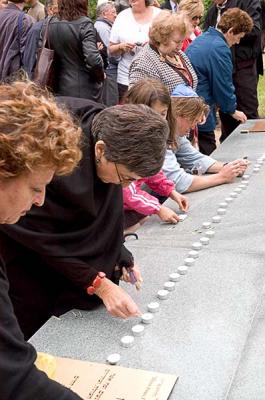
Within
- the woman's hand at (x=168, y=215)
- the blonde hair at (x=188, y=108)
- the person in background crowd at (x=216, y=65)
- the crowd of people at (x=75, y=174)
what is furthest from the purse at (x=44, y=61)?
the woman's hand at (x=168, y=215)

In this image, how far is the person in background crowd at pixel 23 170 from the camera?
38.9 inches

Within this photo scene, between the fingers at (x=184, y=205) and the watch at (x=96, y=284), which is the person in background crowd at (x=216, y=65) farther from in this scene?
the watch at (x=96, y=284)

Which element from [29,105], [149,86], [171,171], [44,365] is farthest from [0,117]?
[171,171]

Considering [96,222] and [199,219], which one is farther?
[199,219]

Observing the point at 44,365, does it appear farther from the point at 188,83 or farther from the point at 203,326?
the point at 188,83

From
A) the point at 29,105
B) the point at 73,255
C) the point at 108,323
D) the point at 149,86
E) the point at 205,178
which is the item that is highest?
the point at 29,105

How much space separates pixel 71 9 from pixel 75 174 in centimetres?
251

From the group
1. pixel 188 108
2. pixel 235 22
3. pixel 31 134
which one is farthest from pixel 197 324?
pixel 235 22

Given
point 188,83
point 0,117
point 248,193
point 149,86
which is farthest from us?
point 188,83

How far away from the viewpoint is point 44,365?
1291 mm

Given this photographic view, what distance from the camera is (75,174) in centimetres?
164

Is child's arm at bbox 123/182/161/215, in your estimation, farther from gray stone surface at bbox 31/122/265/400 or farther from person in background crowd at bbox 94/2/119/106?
person in background crowd at bbox 94/2/119/106

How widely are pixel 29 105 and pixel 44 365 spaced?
58 centimetres

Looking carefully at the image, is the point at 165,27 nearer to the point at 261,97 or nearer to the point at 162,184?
the point at 162,184
